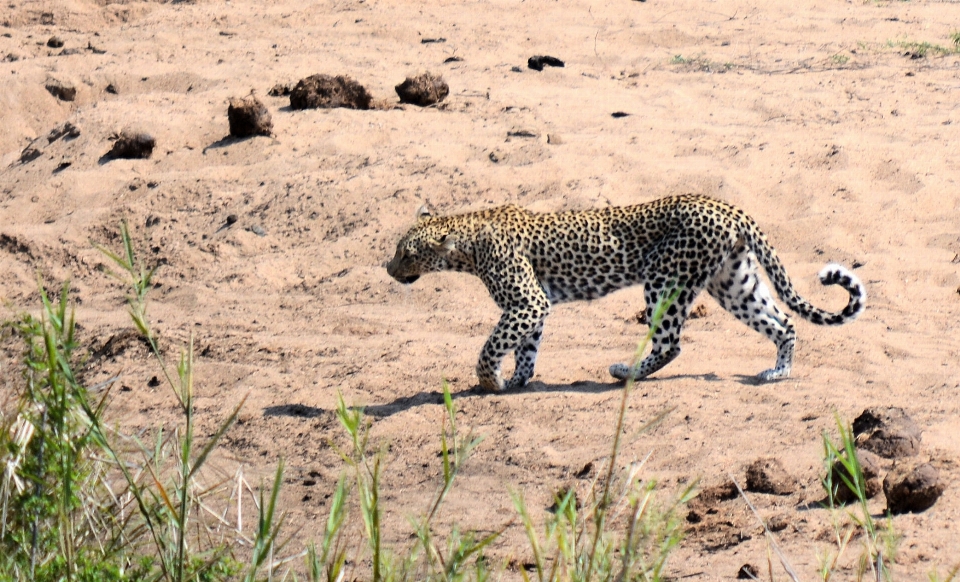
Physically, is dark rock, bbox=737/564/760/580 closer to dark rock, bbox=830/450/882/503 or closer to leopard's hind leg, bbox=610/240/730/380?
dark rock, bbox=830/450/882/503

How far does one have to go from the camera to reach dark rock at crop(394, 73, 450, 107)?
11.6m

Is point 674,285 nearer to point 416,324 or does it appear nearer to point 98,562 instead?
point 416,324

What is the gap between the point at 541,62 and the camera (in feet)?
41.6

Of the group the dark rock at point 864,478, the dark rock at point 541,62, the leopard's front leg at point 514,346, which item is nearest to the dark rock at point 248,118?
Answer: the dark rock at point 541,62

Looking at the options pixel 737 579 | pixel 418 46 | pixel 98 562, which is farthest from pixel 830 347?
pixel 418 46

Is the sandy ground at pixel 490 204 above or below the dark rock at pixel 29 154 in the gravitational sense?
above

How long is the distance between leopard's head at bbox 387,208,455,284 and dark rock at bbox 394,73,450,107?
150 inches

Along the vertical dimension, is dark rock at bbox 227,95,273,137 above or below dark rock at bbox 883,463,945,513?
below

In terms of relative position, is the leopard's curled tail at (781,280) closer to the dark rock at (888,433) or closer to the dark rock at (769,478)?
the dark rock at (888,433)

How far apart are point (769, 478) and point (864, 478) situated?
1.39 ft

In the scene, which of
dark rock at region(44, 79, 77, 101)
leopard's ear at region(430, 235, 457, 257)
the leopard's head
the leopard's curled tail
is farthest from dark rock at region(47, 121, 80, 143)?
the leopard's curled tail

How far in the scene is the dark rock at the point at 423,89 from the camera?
11648 mm

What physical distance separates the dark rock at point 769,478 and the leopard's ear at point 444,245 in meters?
2.67

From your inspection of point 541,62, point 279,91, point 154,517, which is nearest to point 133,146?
point 279,91
